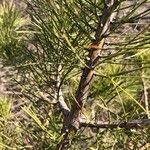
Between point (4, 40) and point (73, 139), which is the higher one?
point (4, 40)

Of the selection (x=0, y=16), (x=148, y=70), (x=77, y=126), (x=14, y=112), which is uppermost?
(x=0, y=16)

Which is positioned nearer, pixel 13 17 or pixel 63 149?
pixel 63 149

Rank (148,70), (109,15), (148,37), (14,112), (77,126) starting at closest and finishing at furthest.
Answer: (148,37) < (109,15) < (77,126) < (148,70) < (14,112)

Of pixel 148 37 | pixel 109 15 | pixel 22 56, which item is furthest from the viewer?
pixel 22 56

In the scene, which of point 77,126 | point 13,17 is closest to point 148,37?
point 77,126

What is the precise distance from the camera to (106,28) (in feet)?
2.70

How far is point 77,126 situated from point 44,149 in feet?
0.53

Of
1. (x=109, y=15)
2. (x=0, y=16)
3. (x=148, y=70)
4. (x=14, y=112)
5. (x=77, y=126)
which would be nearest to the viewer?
(x=109, y=15)

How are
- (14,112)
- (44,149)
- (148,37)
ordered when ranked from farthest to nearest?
(14,112)
(44,149)
(148,37)

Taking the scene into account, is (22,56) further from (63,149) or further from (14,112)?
(14,112)

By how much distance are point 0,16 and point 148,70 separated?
63 centimetres

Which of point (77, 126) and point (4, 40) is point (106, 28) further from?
point (4, 40)

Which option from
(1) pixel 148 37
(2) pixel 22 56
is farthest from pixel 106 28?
(2) pixel 22 56

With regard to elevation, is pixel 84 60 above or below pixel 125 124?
above
